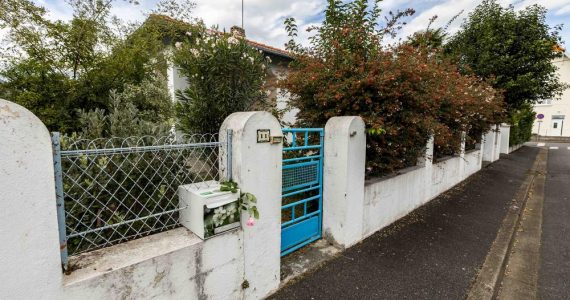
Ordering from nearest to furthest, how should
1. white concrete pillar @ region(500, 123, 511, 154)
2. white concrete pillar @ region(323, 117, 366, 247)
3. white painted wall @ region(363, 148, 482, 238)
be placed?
white concrete pillar @ region(323, 117, 366, 247)
white painted wall @ region(363, 148, 482, 238)
white concrete pillar @ region(500, 123, 511, 154)

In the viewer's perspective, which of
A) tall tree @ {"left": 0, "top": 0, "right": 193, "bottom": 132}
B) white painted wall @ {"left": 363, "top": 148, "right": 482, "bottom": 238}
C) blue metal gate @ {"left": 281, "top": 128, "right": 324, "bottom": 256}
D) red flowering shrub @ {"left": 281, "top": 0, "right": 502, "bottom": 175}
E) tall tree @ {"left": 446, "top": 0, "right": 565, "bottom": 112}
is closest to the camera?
blue metal gate @ {"left": 281, "top": 128, "right": 324, "bottom": 256}

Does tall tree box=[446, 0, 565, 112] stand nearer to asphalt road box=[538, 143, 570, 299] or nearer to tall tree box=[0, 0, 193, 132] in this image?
asphalt road box=[538, 143, 570, 299]

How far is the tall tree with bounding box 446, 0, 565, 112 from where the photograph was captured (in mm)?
9898

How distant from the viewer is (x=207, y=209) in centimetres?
221

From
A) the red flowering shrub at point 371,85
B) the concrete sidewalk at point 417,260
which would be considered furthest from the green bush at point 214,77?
the concrete sidewalk at point 417,260

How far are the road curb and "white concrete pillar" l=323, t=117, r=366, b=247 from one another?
1492 mm

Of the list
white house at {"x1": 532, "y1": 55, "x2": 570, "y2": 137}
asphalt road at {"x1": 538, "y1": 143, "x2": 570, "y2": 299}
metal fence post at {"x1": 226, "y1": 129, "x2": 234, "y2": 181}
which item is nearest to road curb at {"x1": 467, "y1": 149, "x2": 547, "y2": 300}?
asphalt road at {"x1": 538, "y1": 143, "x2": 570, "y2": 299}

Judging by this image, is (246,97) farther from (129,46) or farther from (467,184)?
(467,184)

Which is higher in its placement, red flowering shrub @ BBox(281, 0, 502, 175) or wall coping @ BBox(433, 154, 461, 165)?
red flowering shrub @ BBox(281, 0, 502, 175)

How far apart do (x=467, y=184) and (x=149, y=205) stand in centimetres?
847

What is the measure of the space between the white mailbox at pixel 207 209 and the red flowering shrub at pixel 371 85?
220cm

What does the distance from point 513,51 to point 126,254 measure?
45.3 ft

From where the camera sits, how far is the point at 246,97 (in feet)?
13.9

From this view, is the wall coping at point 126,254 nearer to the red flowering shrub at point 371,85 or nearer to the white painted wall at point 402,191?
the red flowering shrub at point 371,85
